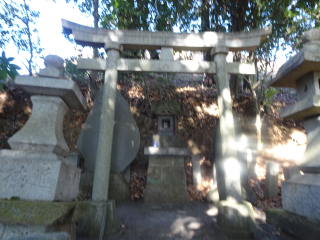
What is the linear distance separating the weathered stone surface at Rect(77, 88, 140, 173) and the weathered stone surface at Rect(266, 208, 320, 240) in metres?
3.70

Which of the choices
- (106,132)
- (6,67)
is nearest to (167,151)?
(106,132)

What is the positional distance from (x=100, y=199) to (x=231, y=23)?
303 inches

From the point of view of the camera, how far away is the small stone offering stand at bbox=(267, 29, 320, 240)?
2072 millimetres

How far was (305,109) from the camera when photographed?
2.38 metres

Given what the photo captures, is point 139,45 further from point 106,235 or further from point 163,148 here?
point 106,235

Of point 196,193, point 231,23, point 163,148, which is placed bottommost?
point 196,193

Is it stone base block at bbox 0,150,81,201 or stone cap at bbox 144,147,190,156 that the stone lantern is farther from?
stone cap at bbox 144,147,190,156

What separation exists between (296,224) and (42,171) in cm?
275

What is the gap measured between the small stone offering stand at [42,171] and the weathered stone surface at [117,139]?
9.05 feet

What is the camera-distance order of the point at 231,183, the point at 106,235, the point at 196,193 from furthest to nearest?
the point at 196,193, the point at 231,183, the point at 106,235

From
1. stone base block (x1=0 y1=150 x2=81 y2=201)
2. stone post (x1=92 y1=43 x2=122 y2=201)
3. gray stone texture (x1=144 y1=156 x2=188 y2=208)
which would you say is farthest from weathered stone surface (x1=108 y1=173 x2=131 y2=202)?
stone base block (x1=0 y1=150 x2=81 y2=201)

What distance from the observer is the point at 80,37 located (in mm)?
3926

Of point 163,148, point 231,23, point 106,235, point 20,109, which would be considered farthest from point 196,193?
point 20,109

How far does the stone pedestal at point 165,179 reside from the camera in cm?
496
